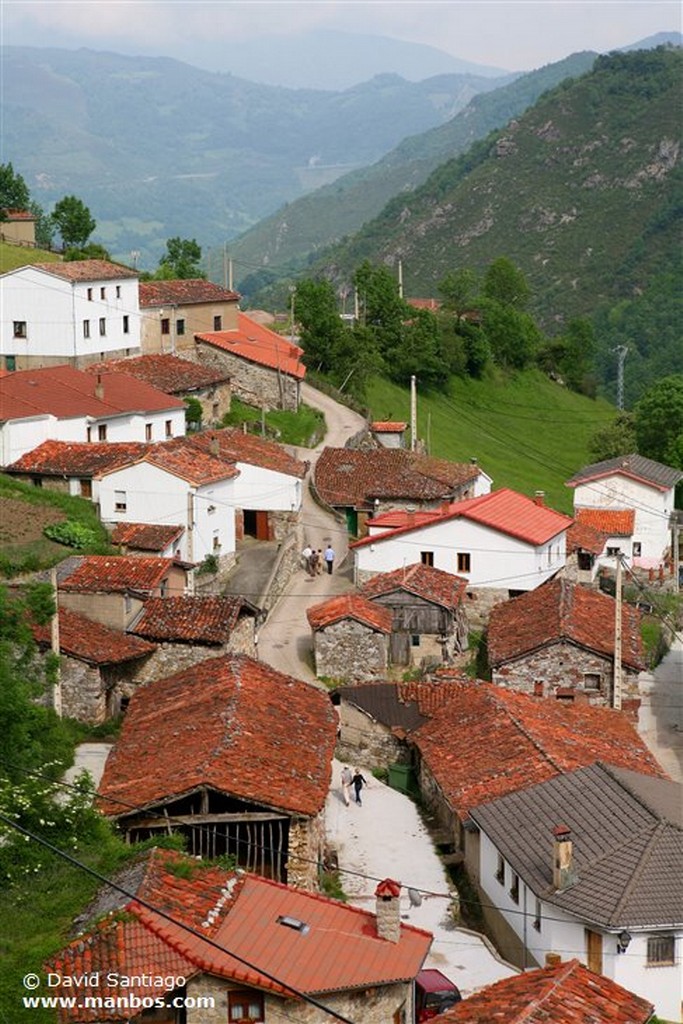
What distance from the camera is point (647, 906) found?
2430cm

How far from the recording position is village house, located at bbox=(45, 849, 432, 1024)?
20.0 m

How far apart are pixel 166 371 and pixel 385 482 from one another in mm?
12103

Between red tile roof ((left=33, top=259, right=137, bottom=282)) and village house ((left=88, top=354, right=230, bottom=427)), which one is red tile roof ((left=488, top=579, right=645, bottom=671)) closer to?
village house ((left=88, top=354, right=230, bottom=427))

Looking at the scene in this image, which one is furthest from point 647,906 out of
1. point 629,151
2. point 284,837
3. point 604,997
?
point 629,151

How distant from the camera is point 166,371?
61.3 meters

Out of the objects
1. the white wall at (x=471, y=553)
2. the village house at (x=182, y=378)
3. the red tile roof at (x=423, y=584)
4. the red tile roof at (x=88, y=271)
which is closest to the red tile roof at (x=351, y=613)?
the red tile roof at (x=423, y=584)

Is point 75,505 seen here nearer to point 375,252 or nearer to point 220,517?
point 220,517

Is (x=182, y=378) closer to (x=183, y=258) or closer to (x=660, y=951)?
(x=183, y=258)

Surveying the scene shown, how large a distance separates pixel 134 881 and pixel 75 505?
2485 cm

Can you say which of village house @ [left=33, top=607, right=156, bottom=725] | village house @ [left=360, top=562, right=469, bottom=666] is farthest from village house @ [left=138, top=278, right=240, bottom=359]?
village house @ [left=33, top=607, right=156, bottom=725]

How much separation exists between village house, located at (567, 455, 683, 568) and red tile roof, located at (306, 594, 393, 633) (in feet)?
61.4

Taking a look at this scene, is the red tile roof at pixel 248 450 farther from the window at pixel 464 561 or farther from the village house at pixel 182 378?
the window at pixel 464 561

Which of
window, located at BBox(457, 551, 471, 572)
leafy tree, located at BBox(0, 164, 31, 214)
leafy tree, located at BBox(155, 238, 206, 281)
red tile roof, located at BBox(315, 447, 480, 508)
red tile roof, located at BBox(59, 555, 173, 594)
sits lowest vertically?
window, located at BBox(457, 551, 471, 572)

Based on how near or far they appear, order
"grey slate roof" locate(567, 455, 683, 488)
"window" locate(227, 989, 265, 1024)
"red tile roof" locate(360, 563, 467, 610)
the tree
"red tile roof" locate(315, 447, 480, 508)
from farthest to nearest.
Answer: the tree < "grey slate roof" locate(567, 455, 683, 488) < "red tile roof" locate(315, 447, 480, 508) < "red tile roof" locate(360, 563, 467, 610) < "window" locate(227, 989, 265, 1024)
